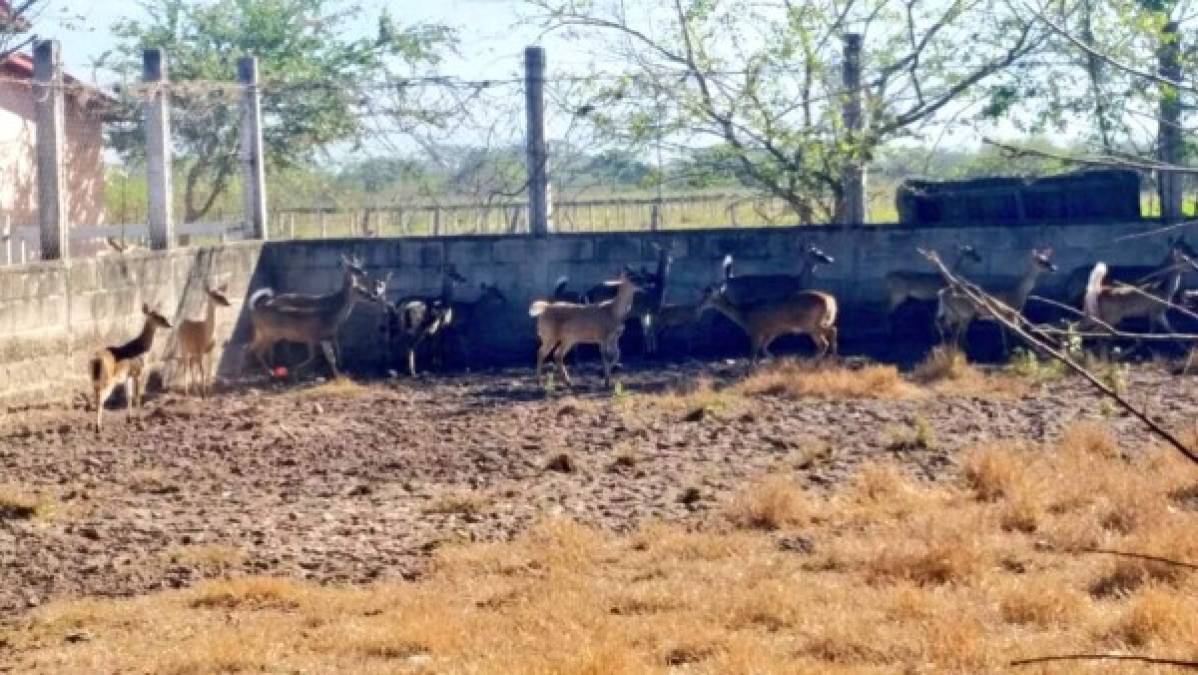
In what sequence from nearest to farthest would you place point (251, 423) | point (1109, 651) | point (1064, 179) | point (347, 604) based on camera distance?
point (1109, 651) → point (347, 604) → point (251, 423) → point (1064, 179)

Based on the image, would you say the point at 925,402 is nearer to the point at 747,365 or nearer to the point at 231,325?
the point at 747,365

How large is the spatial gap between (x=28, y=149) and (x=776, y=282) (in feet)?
26.6

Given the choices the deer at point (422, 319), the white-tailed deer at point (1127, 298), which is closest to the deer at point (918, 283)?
the white-tailed deer at point (1127, 298)

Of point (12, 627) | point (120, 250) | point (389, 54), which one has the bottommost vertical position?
point (12, 627)

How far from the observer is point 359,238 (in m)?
22.3

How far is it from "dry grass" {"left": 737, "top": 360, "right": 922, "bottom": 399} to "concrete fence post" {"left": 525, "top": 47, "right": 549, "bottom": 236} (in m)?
4.28

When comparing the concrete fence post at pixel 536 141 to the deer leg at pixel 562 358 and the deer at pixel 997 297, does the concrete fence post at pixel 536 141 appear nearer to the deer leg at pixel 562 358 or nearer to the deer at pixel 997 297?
the deer leg at pixel 562 358

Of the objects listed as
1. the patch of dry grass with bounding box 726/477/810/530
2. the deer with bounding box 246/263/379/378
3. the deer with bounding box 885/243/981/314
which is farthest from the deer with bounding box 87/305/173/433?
the deer with bounding box 885/243/981/314

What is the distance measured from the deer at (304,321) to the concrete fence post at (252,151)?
117 centimetres

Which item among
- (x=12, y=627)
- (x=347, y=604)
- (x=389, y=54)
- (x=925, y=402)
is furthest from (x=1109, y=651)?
(x=389, y=54)

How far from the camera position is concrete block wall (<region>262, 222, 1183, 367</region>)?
21.9 meters

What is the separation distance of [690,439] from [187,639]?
6.80m

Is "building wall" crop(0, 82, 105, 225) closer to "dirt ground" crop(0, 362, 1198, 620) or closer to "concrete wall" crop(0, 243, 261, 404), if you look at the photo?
"concrete wall" crop(0, 243, 261, 404)

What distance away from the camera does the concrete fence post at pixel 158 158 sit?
19.6 metres
